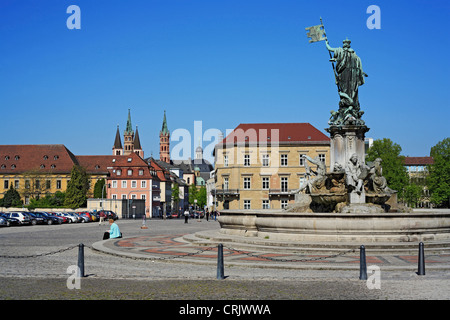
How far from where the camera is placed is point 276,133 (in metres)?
81.1

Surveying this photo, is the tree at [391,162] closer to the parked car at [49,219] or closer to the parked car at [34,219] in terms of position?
Result: the parked car at [49,219]

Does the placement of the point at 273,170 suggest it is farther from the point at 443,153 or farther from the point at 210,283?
the point at 210,283

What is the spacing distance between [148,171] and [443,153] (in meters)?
52.6

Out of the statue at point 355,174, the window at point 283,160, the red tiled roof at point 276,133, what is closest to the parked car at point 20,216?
the statue at point 355,174

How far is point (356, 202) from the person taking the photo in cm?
2192

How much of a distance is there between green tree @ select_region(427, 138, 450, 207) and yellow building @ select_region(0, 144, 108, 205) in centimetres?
6749

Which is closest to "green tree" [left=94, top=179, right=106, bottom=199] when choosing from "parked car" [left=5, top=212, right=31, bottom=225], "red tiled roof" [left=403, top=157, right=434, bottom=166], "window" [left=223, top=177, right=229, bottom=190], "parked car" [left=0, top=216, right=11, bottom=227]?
"window" [left=223, top=177, right=229, bottom=190]

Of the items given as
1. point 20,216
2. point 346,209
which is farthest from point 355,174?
point 20,216

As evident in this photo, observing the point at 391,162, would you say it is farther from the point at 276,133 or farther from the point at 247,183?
the point at 247,183

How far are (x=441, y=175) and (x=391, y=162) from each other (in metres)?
11.4

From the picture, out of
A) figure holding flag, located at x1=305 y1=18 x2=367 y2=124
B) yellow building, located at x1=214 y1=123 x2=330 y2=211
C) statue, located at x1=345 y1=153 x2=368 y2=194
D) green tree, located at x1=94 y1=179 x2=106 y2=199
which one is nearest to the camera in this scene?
statue, located at x1=345 y1=153 x2=368 y2=194

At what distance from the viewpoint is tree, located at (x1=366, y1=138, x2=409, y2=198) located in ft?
222

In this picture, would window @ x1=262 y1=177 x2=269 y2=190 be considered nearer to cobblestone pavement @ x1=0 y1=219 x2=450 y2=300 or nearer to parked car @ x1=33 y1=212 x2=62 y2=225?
parked car @ x1=33 y1=212 x2=62 y2=225
